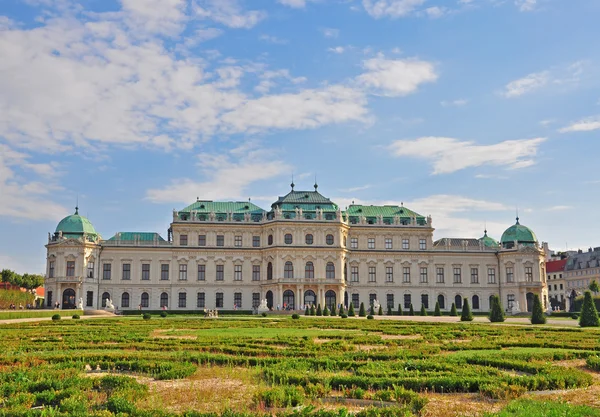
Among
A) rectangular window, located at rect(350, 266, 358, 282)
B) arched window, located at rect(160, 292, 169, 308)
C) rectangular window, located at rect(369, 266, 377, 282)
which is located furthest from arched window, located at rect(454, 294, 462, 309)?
arched window, located at rect(160, 292, 169, 308)

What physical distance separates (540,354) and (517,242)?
61711 millimetres

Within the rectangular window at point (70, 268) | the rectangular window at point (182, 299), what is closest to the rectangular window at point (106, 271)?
the rectangular window at point (70, 268)

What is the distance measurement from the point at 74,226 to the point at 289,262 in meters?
25.9

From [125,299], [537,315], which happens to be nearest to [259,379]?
[537,315]

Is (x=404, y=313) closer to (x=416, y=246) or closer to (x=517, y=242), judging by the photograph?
(x=416, y=246)

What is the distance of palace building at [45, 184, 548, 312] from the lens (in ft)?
232

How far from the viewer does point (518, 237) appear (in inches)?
3007

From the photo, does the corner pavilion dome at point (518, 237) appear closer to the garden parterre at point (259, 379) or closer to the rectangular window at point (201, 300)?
the rectangular window at point (201, 300)

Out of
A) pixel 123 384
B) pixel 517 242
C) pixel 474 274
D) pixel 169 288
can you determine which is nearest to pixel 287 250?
pixel 169 288

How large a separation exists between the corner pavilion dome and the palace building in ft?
0.42

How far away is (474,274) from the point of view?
7675cm

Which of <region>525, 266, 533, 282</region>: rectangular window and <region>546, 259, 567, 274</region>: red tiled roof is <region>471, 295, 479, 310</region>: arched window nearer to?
<region>525, 266, 533, 282</region>: rectangular window

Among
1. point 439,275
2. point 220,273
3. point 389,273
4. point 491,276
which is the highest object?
point 220,273

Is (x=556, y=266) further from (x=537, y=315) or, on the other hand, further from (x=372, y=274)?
(x=537, y=315)
